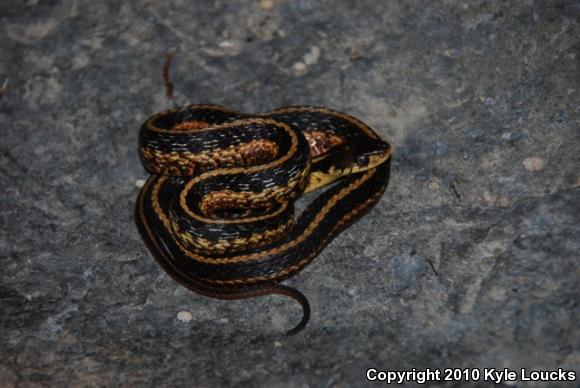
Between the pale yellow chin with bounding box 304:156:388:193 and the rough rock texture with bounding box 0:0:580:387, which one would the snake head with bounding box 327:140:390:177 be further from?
the rough rock texture with bounding box 0:0:580:387

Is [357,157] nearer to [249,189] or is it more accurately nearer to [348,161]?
[348,161]

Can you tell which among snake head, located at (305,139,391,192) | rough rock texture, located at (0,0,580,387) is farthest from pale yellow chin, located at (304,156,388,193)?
rough rock texture, located at (0,0,580,387)

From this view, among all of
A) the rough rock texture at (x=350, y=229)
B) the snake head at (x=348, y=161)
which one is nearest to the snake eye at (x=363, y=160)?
the snake head at (x=348, y=161)

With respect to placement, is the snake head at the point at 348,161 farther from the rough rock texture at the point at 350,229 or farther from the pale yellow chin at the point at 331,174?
the rough rock texture at the point at 350,229

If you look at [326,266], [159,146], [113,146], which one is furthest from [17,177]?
[326,266]

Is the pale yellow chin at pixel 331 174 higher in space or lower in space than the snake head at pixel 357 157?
lower

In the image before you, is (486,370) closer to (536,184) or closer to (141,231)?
(536,184)

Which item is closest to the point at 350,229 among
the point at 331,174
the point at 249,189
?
the point at 331,174
